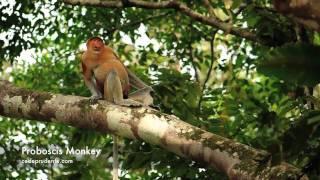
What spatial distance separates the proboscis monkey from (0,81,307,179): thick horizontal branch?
1.41 m

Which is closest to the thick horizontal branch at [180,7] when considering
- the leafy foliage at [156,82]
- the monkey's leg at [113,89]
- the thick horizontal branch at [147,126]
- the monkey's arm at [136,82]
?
the leafy foliage at [156,82]

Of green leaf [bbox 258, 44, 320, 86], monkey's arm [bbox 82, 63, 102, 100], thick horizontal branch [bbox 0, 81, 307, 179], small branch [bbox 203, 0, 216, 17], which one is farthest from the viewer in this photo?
monkey's arm [bbox 82, 63, 102, 100]

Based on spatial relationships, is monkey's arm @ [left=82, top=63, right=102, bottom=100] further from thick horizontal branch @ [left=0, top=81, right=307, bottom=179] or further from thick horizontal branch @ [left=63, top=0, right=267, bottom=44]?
thick horizontal branch @ [left=0, top=81, right=307, bottom=179]

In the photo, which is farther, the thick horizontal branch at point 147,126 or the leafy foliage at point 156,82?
the leafy foliage at point 156,82

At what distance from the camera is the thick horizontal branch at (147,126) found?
247 cm

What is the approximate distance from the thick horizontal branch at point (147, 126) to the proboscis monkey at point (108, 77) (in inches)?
55.3

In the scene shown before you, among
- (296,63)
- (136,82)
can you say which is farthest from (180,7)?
(296,63)

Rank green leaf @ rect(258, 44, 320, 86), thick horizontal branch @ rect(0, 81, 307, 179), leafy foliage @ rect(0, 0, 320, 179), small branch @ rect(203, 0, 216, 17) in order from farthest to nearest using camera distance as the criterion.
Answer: small branch @ rect(203, 0, 216, 17), leafy foliage @ rect(0, 0, 320, 179), thick horizontal branch @ rect(0, 81, 307, 179), green leaf @ rect(258, 44, 320, 86)

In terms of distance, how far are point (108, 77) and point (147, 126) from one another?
2.11 meters

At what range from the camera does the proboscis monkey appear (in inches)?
189

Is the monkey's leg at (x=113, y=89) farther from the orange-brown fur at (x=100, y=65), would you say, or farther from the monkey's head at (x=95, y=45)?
the monkey's head at (x=95, y=45)

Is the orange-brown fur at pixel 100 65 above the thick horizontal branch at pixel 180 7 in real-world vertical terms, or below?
below

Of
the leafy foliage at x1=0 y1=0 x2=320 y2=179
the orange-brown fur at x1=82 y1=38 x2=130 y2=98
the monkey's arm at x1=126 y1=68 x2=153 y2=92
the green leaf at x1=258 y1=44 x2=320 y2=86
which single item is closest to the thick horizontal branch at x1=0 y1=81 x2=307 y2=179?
the leafy foliage at x1=0 y1=0 x2=320 y2=179

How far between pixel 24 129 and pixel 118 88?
2.20m
